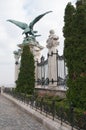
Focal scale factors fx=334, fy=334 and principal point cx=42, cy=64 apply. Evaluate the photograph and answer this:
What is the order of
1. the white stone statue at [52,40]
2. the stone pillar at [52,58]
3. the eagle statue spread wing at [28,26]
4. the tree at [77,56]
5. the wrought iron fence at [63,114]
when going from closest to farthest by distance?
the wrought iron fence at [63,114], the tree at [77,56], the stone pillar at [52,58], the white stone statue at [52,40], the eagle statue spread wing at [28,26]

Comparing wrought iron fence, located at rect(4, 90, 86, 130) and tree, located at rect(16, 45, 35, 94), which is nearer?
wrought iron fence, located at rect(4, 90, 86, 130)

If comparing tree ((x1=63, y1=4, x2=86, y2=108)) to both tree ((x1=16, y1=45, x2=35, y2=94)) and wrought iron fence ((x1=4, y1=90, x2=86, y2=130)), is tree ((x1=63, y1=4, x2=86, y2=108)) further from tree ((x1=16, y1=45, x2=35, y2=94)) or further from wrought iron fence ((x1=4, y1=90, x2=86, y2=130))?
tree ((x1=16, y1=45, x2=35, y2=94))

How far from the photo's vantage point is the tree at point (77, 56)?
11336 mm

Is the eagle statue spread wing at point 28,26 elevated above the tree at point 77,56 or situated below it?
above

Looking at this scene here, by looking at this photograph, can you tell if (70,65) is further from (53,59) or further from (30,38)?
(30,38)

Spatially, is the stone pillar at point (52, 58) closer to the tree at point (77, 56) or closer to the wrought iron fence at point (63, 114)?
the wrought iron fence at point (63, 114)

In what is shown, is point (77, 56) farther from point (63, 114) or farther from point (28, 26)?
point (28, 26)

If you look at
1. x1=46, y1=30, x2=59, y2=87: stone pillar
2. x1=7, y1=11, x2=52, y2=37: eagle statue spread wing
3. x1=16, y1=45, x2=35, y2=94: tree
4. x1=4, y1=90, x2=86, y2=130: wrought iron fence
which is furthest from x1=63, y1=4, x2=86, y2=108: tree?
x1=7, y1=11, x2=52, y2=37: eagle statue spread wing

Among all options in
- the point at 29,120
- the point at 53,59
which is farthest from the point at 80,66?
the point at 53,59

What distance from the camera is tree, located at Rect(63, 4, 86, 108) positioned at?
446 inches

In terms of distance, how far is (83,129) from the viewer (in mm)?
9594

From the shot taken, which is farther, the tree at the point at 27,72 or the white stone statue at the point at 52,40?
the tree at the point at 27,72

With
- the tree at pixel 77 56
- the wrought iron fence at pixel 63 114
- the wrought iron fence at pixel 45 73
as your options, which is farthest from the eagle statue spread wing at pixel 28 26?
the tree at pixel 77 56

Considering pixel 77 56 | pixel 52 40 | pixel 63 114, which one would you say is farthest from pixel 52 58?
pixel 63 114
